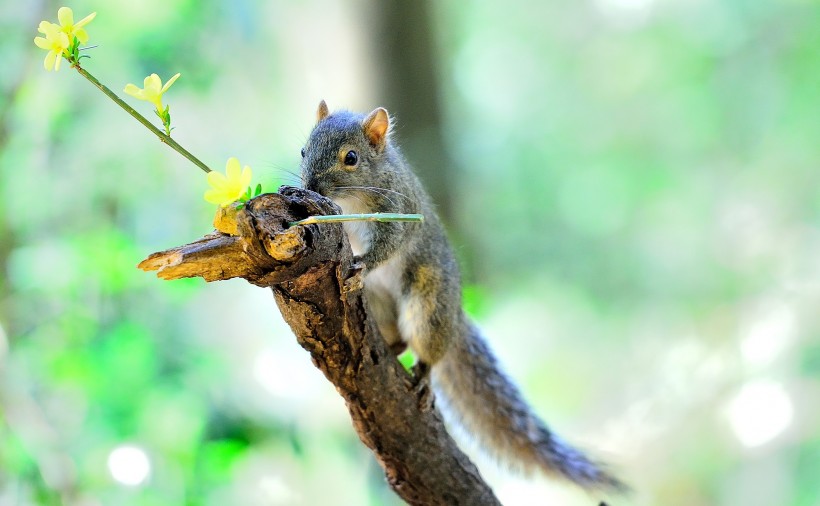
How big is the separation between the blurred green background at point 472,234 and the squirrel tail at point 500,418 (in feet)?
0.35

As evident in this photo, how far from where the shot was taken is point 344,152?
2186 mm

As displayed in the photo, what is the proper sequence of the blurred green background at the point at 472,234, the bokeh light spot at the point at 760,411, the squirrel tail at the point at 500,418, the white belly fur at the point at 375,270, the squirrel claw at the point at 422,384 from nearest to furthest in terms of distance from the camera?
the squirrel claw at the point at 422,384, the white belly fur at the point at 375,270, the squirrel tail at the point at 500,418, the blurred green background at the point at 472,234, the bokeh light spot at the point at 760,411

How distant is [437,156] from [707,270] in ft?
8.58

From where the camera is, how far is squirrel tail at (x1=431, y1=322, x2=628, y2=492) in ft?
8.25

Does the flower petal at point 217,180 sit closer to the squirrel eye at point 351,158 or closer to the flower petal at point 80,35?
the flower petal at point 80,35

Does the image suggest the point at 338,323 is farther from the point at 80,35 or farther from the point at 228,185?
the point at 80,35

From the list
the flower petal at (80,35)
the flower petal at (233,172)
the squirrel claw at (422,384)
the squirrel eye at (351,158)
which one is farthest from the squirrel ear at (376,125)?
the flower petal at (233,172)

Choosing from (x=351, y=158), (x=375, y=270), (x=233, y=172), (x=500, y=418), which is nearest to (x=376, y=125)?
(x=351, y=158)

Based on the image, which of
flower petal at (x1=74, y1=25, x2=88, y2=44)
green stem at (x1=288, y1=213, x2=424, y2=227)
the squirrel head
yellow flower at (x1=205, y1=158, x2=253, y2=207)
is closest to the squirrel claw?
the squirrel head

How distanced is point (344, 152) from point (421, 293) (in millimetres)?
459

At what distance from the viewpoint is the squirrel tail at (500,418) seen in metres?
2.51

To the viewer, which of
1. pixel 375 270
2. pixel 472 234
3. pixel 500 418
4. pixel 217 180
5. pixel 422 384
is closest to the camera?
pixel 217 180

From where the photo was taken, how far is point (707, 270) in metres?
5.16

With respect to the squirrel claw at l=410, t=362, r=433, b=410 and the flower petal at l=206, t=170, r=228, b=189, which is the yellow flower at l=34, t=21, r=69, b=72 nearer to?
the flower petal at l=206, t=170, r=228, b=189
